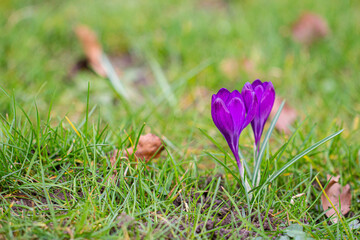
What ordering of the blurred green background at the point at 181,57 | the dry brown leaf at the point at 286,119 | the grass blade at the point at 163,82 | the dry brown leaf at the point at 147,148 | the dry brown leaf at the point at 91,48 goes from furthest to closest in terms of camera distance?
the dry brown leaf at the point at 91,48
the grass blade at the point at 163,82
the blurred green background at the point at 181,57
the dry brown leaf at the point at 286,119
the dry brown leaf at the point at 147,148

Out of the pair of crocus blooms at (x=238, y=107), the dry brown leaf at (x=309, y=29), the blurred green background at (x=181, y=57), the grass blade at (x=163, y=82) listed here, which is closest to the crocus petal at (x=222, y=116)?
the pair of crocus blooms at (x=238, y=107)

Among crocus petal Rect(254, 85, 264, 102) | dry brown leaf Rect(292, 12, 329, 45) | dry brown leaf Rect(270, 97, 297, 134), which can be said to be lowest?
dry brown leaf Rect(270, 97, 297, 134)

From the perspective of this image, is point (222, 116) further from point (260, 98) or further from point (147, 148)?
point (147, 148)

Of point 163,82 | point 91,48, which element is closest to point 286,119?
point 163,82

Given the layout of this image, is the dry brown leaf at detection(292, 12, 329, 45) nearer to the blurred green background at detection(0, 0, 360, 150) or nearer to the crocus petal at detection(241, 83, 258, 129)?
the blurred green background at detection(0, 0, 360, 150)

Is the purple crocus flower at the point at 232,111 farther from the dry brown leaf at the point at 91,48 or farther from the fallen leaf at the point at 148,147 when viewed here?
the dry brown leaf at the point at 91,48

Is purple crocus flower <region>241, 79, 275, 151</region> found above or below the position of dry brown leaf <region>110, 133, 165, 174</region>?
above

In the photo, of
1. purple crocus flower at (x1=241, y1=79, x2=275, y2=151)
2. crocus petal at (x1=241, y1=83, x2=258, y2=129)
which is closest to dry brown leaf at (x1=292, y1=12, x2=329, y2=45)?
purple crocus flower at (x1=241, y1=79, x2=275, y2=151)
